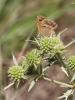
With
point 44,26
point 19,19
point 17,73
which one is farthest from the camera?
point 19,19

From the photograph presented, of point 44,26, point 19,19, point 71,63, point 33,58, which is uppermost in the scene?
point 44,26

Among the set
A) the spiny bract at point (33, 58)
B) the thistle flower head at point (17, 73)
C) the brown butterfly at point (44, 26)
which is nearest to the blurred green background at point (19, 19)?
the thistle flower head at point (17, 73)

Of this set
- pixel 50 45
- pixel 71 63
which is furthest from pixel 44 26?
pixel 71 63

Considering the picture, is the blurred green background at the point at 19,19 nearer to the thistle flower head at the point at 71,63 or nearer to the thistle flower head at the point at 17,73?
the thistle flower head at the point at 17,73

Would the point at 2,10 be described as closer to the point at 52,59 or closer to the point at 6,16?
the point at 6,16

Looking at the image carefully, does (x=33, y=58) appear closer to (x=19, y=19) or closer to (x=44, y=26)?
(x=44, y=26)

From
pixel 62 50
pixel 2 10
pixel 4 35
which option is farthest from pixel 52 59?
pixel 2 10
